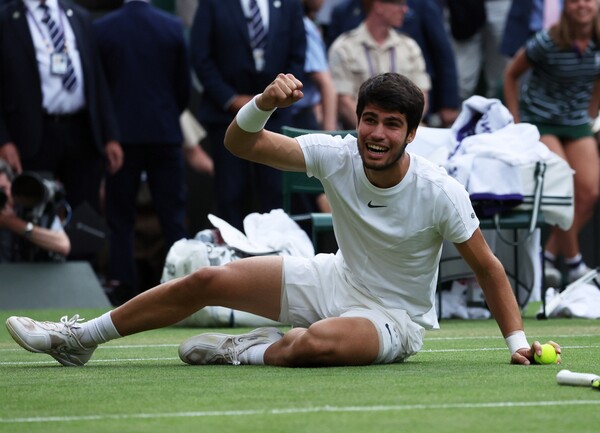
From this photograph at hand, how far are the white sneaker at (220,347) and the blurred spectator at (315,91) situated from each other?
5716 mm

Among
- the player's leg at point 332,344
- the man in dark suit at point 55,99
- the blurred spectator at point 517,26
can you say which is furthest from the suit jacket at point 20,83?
the player's leg at point 332,344

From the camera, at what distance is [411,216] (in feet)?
20.9

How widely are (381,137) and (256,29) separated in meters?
5.79

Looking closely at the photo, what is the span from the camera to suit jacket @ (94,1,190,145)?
39.9 ft

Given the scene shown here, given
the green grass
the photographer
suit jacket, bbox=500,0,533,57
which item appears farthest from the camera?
suit jacket, bbox=500,0,533,57

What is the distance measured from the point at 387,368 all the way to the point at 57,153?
19.4 ft

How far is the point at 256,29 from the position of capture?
1176 cm

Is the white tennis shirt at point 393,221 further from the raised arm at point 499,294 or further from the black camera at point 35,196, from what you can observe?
the black camera at point 35,196

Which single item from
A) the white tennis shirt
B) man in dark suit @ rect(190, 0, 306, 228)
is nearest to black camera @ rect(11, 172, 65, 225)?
man in dark suit @ rect(190, 0, 306, 228)

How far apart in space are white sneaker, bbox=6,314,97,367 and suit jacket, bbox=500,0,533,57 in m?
7.51

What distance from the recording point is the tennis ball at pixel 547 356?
20.5ft

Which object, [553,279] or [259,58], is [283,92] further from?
[553,279]

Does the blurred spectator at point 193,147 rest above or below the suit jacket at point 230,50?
below

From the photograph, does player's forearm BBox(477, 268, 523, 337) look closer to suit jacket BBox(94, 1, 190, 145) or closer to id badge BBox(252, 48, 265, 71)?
id badge BBox(252, 48, 265, 71)
